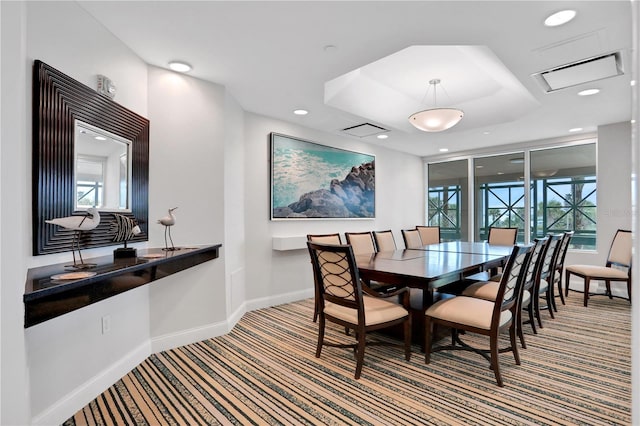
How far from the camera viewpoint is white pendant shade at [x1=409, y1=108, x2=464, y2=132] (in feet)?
10.8

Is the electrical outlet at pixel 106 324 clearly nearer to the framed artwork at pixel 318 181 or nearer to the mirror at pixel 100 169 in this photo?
the mirror at pixel 100 169

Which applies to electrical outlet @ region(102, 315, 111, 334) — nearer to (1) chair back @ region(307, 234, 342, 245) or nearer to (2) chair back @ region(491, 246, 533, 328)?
(1) chair back @ region(307, 234, 342, 245)

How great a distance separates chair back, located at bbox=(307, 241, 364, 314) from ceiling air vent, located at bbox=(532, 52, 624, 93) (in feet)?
8.20

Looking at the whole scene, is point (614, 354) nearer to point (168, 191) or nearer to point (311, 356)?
point (311, 356)

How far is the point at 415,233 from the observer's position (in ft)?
16.7

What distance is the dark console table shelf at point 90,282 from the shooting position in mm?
1402

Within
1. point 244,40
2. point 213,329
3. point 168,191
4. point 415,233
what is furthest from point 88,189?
point 415,233

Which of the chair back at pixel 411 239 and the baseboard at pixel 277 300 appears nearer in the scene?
the baseboard at pixel 277 300

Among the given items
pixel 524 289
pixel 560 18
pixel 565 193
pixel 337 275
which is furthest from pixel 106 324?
pixel 565 193

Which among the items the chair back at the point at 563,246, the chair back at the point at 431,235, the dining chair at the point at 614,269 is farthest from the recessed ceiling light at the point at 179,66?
the dining chair at the point at 614,269

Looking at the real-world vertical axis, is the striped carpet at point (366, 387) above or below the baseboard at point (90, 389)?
below

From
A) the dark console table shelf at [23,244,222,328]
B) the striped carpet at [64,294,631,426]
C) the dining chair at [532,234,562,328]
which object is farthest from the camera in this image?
the dining chair at [532,234,562,328]

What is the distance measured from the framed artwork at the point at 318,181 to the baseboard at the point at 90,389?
7.46 feet

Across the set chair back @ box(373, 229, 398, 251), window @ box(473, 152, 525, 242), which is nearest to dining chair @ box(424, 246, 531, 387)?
chair back @ box(373, 229, 398, 251)
